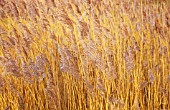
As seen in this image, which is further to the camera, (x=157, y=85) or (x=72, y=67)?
(x=157, y=85)

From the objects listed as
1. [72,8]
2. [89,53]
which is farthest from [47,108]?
[72,8]

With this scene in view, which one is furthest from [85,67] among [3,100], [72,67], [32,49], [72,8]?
[72,8]

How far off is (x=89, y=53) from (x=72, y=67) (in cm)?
19

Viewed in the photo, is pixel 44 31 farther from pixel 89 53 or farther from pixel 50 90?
pixel 50 90

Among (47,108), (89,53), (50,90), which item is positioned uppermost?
(89,53)

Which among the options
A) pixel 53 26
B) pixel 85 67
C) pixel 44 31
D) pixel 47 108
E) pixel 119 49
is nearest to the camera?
pixel 85 67

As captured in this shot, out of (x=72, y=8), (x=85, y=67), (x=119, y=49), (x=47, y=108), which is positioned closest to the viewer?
(x=85, y=67)

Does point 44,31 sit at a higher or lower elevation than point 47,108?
higher

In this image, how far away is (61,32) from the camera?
8.46ft

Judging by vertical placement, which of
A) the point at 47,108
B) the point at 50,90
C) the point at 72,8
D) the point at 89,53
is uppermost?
the point at 72,8

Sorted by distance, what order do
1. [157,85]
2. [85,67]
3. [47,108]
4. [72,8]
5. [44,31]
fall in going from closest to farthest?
[85,67] < [47,108] < [157,85] < [44,31] < [72,8]

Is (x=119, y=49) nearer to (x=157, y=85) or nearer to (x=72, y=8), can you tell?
(x=157, y=85)

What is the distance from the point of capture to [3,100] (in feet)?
6.06

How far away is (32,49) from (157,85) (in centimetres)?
88
